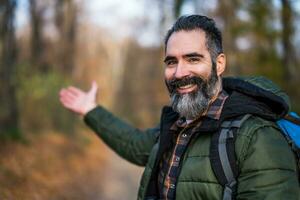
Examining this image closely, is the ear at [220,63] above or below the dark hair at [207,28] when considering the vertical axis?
below

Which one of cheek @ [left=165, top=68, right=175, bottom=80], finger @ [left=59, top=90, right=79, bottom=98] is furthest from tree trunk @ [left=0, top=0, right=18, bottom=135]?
cheek @ [left=165, top=68, right=175, bottom=80]

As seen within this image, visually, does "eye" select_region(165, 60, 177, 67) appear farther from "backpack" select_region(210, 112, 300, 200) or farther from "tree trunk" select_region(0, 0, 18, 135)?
"tree trunk" select_region(0, 0, 18, 135)

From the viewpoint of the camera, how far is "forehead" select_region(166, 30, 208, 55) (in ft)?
9.42

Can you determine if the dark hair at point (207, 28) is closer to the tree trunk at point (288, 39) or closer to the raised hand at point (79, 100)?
the raised hand at point (79, 100)

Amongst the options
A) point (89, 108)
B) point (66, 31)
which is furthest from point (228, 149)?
point (66, 31)

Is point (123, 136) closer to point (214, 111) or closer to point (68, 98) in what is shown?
point (68, 98)

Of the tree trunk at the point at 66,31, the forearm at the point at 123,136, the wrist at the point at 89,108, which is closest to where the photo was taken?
the forearm at the point at 123,136

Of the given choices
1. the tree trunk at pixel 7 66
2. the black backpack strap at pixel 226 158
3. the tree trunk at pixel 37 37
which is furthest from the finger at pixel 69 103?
the tree trunk at pixel 37 37

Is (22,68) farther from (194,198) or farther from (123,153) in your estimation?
(194,198)

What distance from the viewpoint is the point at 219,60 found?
300 centimetres

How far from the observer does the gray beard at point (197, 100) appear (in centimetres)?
290

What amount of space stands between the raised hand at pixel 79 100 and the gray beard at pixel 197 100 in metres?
1.55

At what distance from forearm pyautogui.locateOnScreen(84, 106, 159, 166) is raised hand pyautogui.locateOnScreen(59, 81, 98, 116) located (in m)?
0.07

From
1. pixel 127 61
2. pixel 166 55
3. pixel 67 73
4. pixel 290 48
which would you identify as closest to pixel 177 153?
pixel 166 55
